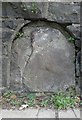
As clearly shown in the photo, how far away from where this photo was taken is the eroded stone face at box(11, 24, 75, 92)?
3988 millimetres

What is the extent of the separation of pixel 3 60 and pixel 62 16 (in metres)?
1.08

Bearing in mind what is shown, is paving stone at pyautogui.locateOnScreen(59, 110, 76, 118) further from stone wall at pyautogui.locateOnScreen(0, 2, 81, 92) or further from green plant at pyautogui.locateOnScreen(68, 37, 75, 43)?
green plant at pyautogui.locateOnScreen(68, 37, 75, 43)

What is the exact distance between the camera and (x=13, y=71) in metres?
4.03

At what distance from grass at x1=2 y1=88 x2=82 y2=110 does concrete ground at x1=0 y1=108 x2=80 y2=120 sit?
122mm

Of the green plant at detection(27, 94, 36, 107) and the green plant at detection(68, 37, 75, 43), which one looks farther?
the green plant at detection(68, 37, 75, 43)

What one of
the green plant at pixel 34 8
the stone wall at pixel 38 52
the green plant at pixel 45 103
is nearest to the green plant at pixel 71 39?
the stone wall at pixel 38 52

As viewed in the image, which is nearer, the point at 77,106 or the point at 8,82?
the point at 77,106

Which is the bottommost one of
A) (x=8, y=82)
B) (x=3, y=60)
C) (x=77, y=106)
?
(x=77, y=106)

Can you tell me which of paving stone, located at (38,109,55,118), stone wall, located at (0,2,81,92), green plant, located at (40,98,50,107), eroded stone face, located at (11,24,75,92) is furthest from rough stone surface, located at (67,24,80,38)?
paving stone, located at (38,109,55,118)

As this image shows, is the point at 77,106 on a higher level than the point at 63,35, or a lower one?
lower

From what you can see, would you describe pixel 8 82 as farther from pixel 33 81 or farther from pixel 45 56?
pixel 45 56

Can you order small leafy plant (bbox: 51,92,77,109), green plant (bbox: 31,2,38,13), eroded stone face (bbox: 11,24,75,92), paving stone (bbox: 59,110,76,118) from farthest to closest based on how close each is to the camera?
1. eroded stone face (bbox: 11,24,75,92)
2. green plant (bbox: 31,2,38,13)
3. small leafy plant (bbox: 51,92,77,109)
4. paving stone (bbox: 59,110,76,118)

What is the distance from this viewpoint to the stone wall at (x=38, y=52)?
A: 3.93 metres

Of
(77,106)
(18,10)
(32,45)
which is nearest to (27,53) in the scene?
(32,45)
